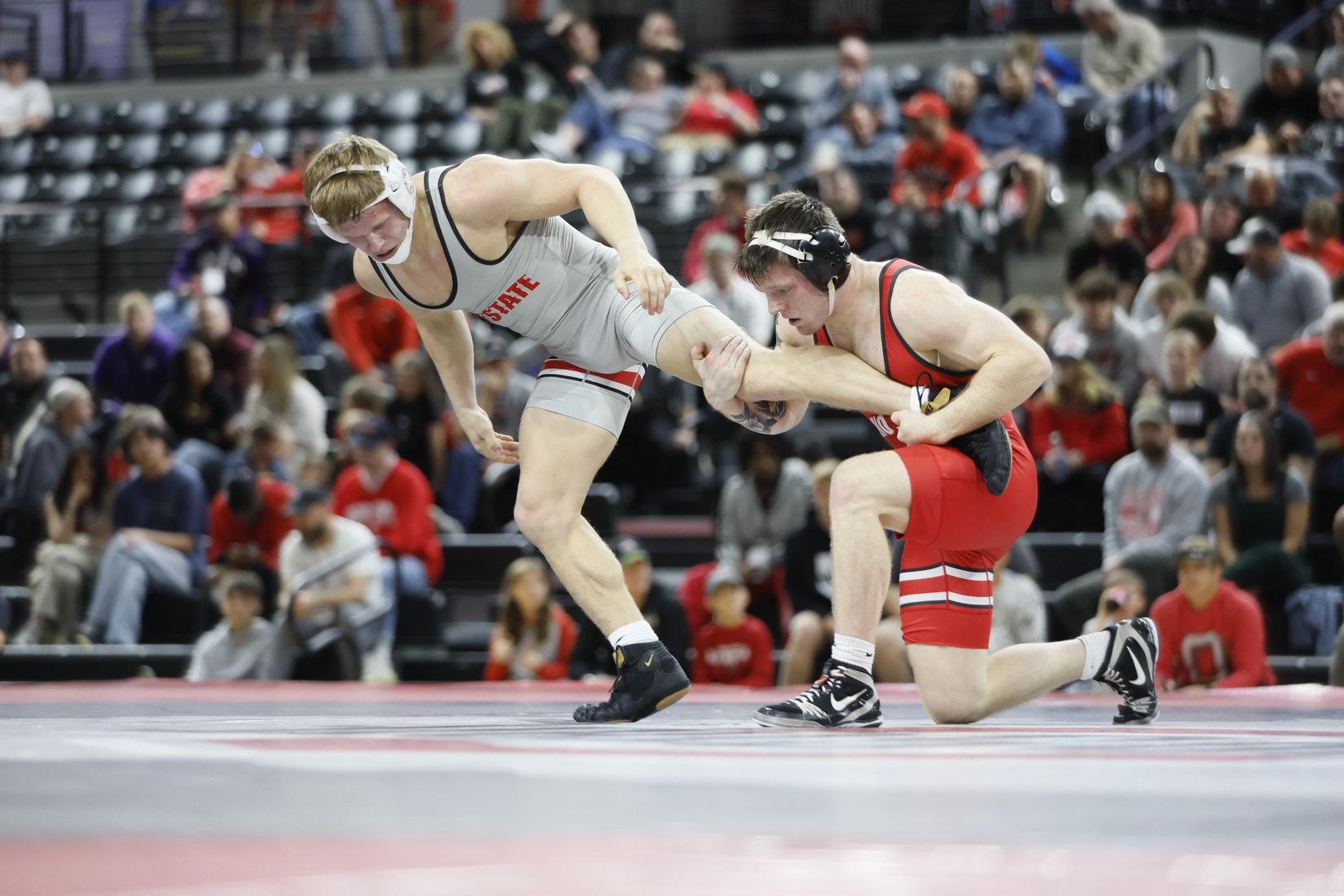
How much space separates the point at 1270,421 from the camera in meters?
6.21

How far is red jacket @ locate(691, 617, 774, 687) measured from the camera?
6246 mm

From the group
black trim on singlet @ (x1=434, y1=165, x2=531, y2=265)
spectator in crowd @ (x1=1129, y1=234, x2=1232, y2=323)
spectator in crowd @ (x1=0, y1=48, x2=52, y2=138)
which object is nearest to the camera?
black trim on singlet @ (x1=434, y1=165, x2=531, y2=265)

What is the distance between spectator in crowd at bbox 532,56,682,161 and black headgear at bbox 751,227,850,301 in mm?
7275

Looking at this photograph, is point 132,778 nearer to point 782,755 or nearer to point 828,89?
point 782,755

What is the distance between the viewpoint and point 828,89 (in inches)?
433

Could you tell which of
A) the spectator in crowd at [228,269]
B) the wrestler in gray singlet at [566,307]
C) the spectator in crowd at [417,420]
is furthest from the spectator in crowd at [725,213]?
the wrestler in gray singlet at [566,307]

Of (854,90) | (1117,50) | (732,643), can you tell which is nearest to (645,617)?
(732,643)

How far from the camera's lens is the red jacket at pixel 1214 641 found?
5.39 metres

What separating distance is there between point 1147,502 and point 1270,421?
515 mm

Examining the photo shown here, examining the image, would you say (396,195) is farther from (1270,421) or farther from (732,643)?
(1270,421)

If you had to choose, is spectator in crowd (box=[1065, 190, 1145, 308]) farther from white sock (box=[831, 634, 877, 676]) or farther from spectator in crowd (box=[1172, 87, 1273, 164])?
white sock (box=[831, 634, 877, 676])

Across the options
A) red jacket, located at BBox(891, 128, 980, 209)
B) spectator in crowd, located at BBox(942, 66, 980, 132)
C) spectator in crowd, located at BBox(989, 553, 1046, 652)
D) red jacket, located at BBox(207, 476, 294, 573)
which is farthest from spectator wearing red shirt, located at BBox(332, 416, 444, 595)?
spectator in crowd, located at BBox(942, 66, 980, 132)

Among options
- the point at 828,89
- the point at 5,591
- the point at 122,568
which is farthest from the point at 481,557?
the point at 828,89

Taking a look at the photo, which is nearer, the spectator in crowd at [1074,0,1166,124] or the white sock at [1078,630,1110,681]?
the white sock at [1078,630,1110,681]
